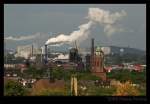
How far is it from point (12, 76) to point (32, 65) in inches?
9.2

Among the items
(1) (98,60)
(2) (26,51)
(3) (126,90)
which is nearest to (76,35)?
(1) (98,60)

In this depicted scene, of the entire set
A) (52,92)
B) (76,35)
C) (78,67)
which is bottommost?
(52,92)

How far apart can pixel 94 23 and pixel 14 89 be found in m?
1.07

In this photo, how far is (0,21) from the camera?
472 cm

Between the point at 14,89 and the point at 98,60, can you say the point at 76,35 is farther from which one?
the point at 14,89

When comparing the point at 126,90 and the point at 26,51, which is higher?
the point at 26,51

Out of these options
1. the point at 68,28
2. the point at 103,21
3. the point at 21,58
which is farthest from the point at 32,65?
the point at 103,21

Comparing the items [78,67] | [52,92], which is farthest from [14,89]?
[78,67]

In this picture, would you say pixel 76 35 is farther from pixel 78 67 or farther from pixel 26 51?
pixel 26 51

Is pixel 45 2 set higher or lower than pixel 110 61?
higher

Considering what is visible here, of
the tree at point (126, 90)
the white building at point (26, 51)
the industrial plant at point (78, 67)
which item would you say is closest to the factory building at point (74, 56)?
the industrial plant at point (78, 67)

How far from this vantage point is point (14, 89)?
4742 millimetres
